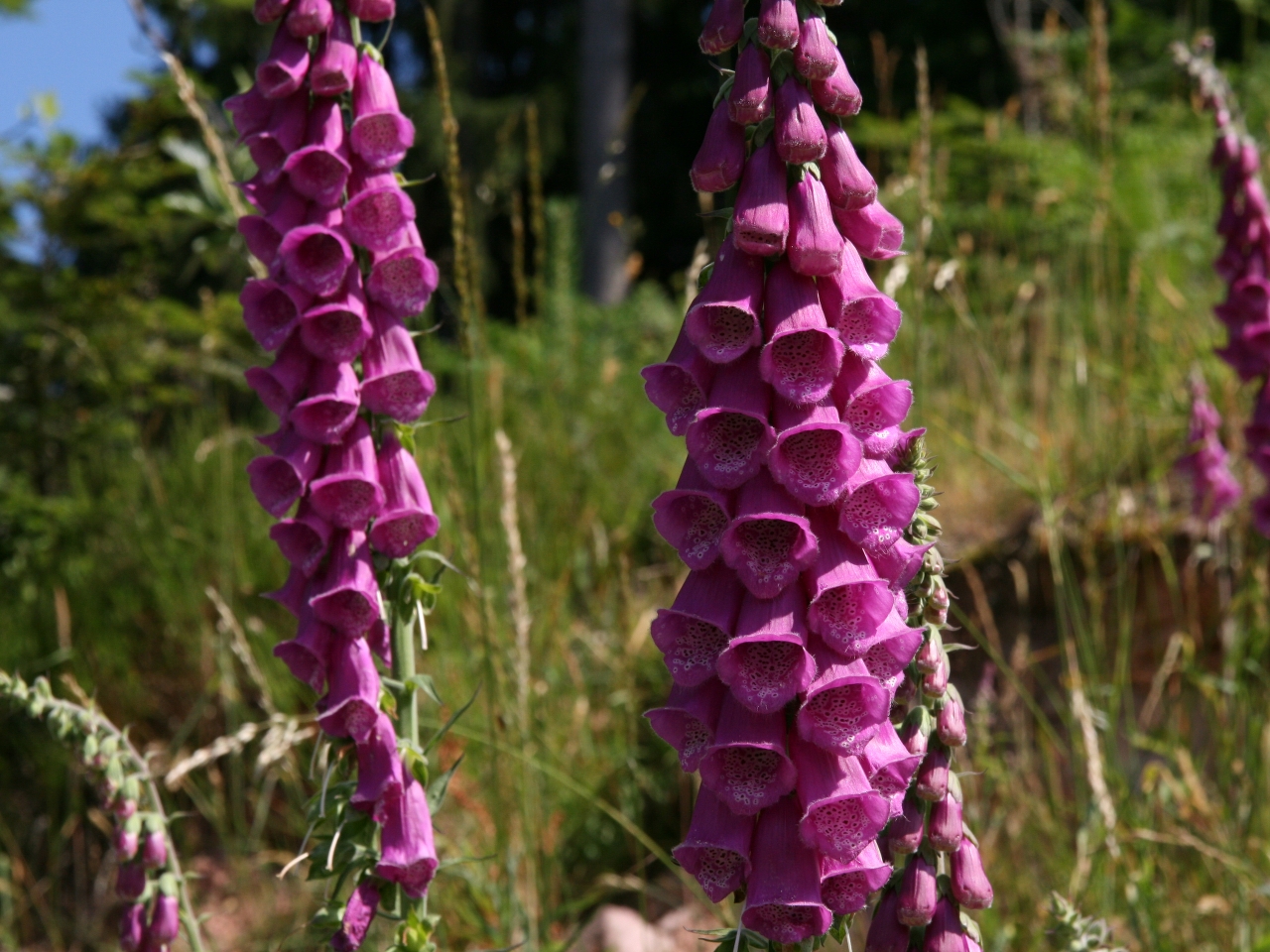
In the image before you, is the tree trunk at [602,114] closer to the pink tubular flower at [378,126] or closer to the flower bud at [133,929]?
the pink tubular flower at [378,126]

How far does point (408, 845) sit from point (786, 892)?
702 mm

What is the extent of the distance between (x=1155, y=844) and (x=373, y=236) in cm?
222

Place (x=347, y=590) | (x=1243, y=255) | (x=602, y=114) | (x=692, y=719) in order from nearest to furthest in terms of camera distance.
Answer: (x=692, y=719), (x=347, y=590), (x=1243, y=255), (x=602, y=114)

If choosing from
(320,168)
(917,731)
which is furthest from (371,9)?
(917,731)

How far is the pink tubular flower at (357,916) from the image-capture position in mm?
1665

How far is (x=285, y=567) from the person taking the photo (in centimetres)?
443

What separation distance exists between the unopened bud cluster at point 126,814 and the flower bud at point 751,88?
4.27ft

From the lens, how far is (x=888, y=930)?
132 centimetres

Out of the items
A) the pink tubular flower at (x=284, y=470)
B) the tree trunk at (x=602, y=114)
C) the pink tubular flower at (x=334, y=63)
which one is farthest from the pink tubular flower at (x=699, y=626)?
the tree trunk at (x=602, y=114)

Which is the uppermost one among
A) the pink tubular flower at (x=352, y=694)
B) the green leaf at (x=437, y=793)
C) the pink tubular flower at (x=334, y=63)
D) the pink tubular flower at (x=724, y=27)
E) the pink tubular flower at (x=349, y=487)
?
the pink tubular flower at (x=334, y=63)

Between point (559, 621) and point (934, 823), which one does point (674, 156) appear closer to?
point (559, 621)

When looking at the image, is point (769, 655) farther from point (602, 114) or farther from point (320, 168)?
point (602, 114)

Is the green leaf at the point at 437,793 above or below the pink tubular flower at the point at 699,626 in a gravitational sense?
below

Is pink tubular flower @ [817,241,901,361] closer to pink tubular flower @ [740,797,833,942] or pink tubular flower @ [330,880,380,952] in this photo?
pink tubular flower @ [740,797,833,942]
